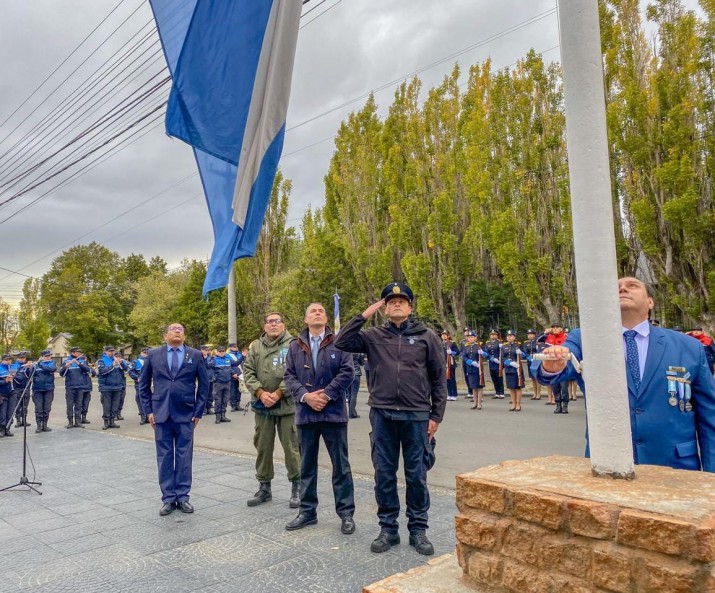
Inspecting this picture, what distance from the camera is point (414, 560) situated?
4277mm

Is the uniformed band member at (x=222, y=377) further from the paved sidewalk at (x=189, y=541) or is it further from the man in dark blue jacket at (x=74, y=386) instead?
the paved sidewalk at (x=189, y=541)

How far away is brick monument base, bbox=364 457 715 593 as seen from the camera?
187 centimetres

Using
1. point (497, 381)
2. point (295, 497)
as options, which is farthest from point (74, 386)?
point (497, 381)

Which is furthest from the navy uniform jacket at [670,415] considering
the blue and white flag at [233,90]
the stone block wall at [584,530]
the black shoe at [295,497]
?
the black shoe at [295,497]

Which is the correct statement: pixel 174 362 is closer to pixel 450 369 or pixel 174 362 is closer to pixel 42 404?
pixel 42 404

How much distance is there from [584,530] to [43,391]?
14.7 metres

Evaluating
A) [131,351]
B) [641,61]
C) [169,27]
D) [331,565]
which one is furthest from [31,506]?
[131,351]

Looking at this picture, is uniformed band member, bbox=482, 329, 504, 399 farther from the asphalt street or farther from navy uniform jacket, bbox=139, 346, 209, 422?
navy uniform jacket, bbox=139, 346, 209, 422

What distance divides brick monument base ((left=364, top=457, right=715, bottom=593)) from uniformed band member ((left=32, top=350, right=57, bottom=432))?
44.9 feet

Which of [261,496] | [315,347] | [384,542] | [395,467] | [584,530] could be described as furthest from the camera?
[261,496]

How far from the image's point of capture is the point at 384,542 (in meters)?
4.52

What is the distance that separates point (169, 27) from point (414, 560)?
4489 millimetres

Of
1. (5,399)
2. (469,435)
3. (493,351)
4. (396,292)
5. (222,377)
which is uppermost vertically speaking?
(396,292)

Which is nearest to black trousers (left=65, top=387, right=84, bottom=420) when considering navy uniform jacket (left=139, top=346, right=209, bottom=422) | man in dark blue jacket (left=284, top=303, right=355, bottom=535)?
navy uniform jacket (left=139, top=346, right=209, bottom=422)
